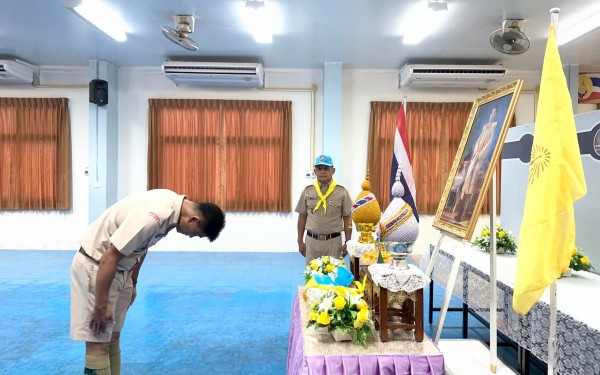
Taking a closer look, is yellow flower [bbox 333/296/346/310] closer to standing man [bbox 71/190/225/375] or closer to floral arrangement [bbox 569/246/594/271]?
standing man [bbox 71/190/225/375]

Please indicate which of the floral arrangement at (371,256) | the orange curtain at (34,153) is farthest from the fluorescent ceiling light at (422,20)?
the orange curtain at (34,153)

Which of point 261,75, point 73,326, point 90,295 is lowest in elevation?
point 73,326

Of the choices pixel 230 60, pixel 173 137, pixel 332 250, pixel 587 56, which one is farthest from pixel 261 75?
pixel 587 56

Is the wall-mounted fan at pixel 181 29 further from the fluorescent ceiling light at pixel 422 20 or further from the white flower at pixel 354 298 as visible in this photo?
the white flower at pixel 354 298

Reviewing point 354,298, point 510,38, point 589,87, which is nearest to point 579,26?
point 510,38

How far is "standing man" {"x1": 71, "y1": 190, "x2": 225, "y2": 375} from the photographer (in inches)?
74.7

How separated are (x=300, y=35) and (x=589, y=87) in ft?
17.4

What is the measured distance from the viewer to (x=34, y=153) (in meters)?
7.12

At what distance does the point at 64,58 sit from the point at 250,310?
553cm

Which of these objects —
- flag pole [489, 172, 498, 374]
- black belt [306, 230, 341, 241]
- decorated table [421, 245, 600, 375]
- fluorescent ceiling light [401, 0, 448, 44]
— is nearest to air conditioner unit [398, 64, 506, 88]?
fluorescent ceiling light [401, 0, 448, 44]

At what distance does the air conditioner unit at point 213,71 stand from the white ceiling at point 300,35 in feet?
0.54

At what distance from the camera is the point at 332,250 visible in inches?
144

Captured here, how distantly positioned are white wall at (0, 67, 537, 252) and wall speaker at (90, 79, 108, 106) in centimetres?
54

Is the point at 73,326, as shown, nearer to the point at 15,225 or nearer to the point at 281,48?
the point at 281,48
